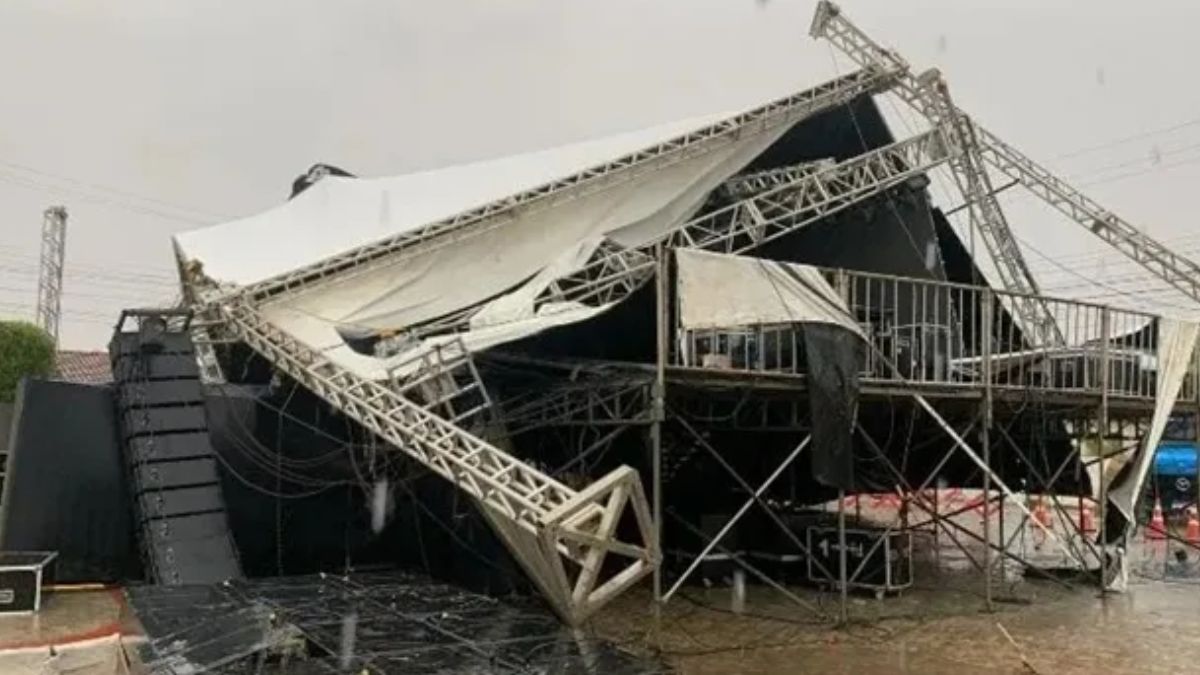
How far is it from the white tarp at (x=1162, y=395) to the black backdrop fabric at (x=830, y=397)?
20.3ft

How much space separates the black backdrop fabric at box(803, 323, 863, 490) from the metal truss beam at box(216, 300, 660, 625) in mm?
2824

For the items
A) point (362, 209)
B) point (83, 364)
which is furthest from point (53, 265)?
point (362, 209)

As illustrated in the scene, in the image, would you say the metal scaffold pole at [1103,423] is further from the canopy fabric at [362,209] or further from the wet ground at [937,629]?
the canopy fabric at [362,209]

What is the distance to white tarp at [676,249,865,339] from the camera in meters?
11.2

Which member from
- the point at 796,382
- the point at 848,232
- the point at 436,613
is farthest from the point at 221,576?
the point at 848,232

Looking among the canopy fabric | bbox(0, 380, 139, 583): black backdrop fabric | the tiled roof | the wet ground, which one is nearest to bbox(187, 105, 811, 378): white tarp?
the canopy fabric

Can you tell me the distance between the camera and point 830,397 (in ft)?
38.1

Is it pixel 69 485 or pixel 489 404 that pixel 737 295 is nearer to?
pixel 489 404

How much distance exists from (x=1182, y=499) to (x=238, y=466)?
25128 mm


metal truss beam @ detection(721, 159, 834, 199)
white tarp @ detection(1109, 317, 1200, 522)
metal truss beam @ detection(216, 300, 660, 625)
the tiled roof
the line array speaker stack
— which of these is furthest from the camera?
the tiled roof

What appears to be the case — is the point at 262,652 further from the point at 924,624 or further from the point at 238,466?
the point at 924,624

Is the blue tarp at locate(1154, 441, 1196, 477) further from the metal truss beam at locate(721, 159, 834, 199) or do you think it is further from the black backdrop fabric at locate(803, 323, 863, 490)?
the black backdrop fabric at locate(803, 323, 863, 490)

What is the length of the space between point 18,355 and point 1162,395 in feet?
64.2

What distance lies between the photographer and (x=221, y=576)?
38.3 feet
